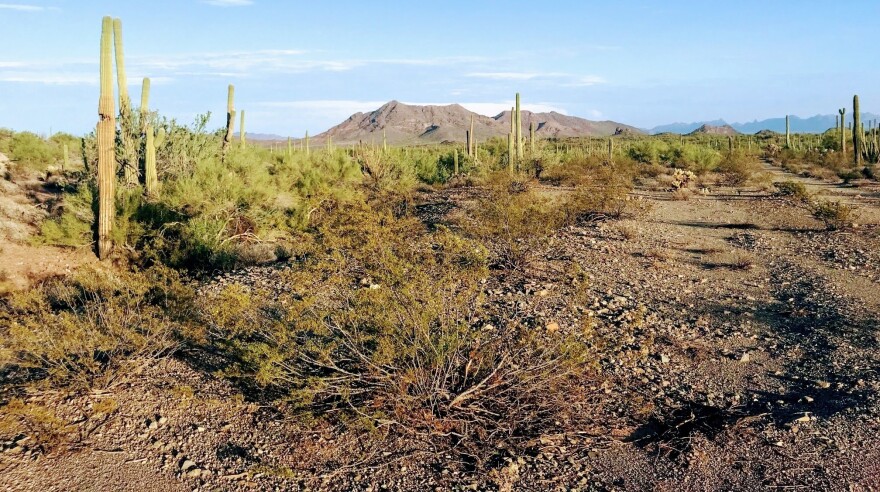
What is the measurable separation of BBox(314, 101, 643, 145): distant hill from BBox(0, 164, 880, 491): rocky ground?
109641 millimetres

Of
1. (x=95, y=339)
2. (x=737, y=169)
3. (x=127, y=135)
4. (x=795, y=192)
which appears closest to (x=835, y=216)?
(x=795, y=192)

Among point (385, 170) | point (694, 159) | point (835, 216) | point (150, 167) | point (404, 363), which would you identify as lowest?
point (404, 363)

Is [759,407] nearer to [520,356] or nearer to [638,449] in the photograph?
[638,449]

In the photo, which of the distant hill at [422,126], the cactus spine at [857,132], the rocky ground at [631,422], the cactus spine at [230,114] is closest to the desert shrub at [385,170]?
the cactus spine at [230,114]

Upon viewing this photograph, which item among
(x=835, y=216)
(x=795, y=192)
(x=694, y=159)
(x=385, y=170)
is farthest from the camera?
(x=694, y=159)

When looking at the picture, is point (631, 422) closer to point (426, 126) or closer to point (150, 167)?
point (150, 167)

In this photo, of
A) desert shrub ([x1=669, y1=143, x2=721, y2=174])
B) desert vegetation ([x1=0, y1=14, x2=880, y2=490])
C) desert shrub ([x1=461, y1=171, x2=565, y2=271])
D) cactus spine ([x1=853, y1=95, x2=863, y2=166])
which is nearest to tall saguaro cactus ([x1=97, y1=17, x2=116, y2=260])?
desert vegetation ([x1=0, y1=14, x2=880, y2=490])

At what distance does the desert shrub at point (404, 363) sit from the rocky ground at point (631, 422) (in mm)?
243

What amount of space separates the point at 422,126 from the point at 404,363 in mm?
133290

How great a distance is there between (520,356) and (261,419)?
7.47 feet

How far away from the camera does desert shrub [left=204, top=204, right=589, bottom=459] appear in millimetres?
5020

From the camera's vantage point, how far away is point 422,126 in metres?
136

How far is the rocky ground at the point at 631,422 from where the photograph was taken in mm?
4500

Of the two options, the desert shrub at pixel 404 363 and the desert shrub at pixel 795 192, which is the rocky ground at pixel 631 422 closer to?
the desert shrub at pixel 404 363
